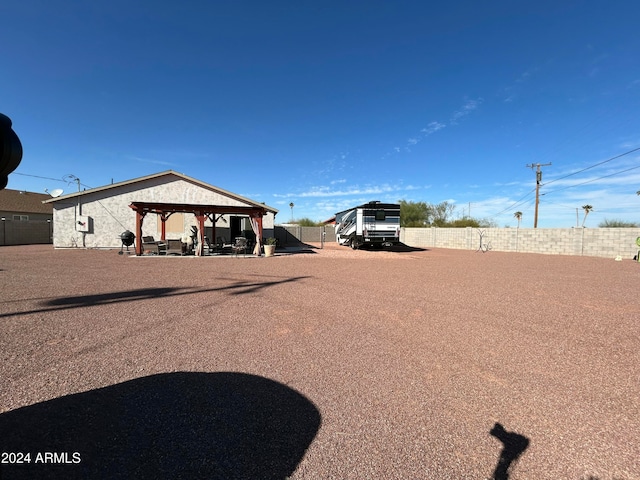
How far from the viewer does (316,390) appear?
281cm

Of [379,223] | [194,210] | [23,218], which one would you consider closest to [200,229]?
[194,210]

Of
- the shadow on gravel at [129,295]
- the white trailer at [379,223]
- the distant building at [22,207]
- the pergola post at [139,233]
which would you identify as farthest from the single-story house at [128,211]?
the distant building at [22,207]

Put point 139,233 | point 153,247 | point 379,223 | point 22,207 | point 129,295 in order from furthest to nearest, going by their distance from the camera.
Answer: point 22,207, point 379,223, point 153,247, point 139,233, point 129,295

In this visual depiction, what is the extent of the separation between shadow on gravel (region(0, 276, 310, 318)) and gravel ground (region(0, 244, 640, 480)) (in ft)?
0.28

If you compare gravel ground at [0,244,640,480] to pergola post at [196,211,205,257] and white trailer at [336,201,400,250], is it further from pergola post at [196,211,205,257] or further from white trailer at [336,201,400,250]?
white trailer at [336,201,400,250]

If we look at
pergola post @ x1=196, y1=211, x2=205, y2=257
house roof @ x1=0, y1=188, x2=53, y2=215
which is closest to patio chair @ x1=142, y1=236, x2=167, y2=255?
pergola post @ x1=196, y1=211, x2=205, y2=257

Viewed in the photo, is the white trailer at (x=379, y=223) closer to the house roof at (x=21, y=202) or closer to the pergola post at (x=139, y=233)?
the pergola post at (x=139, y=233)

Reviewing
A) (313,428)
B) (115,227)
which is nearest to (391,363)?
(313,428)

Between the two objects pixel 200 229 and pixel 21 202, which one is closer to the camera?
pixel 200 229

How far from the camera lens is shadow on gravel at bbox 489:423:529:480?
1.91 m

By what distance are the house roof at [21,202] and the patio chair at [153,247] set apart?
748 inches

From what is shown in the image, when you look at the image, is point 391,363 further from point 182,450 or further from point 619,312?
point 619,312

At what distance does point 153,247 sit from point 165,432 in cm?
1642

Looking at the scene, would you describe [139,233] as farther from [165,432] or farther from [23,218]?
[23,218]
